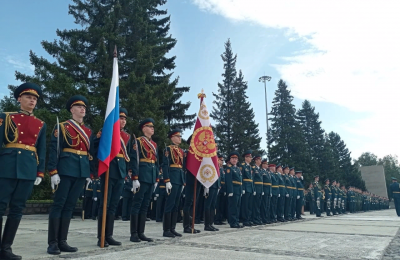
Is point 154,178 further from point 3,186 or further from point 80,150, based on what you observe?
point 3,186

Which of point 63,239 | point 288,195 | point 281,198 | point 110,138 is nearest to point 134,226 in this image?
point 63,239

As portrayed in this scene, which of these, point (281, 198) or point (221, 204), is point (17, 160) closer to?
point (221, 204)

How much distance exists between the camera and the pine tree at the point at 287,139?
39.2 meters

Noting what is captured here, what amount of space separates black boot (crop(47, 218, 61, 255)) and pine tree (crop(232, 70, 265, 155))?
28.9 metres

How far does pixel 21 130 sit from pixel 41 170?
0.61m

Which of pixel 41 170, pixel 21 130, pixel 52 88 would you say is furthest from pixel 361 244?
pixel 52 88

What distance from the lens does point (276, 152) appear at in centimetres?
3972

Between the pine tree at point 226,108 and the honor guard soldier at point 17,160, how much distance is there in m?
27.5

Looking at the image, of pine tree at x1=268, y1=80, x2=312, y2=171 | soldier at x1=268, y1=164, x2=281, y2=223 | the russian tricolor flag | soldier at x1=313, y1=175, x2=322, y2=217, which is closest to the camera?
the russian tricolor flag

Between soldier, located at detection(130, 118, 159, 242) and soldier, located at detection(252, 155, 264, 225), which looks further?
soldier, located at detection(252, 155, 264, 225)

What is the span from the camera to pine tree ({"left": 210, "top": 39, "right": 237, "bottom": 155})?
32125 mm

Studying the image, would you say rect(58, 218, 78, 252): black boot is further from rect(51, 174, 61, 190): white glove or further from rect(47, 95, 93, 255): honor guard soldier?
rect(51, 174, 61, 190): white glove

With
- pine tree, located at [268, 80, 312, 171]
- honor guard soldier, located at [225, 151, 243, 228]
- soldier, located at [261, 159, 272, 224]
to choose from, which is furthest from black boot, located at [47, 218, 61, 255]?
pine tree, located at [268, 80, 312, 171]

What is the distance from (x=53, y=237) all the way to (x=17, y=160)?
3.93 ft
